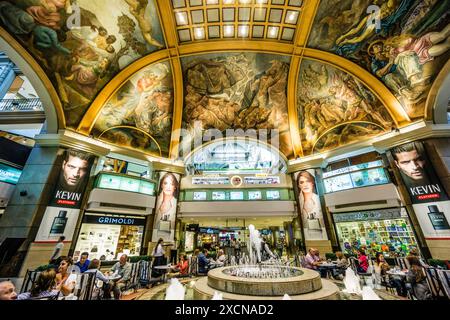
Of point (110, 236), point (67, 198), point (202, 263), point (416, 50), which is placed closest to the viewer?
point (416, 50)

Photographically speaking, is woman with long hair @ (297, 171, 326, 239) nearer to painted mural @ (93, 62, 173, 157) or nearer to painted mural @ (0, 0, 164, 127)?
painted mural @ (93, 62, 173, 157)

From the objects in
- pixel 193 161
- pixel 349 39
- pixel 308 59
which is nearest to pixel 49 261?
pixel 193 161

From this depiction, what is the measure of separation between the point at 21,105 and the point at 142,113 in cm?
699

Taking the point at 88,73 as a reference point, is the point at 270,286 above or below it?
below

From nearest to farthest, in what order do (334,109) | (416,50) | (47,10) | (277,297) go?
(277,297) → (47,10) → (416,50) → (334,109)

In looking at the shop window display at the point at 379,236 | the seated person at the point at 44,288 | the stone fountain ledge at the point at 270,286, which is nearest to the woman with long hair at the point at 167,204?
the seated person at the point at 44,288

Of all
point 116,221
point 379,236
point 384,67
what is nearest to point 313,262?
point 379,236

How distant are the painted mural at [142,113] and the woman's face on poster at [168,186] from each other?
1.94 metres

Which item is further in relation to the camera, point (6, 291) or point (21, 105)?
point (21, 105)

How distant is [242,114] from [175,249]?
35.9 ft

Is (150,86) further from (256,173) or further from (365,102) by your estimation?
(365,102)

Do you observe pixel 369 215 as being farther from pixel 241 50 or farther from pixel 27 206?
pixel 27 206

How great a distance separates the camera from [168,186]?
13.1 m

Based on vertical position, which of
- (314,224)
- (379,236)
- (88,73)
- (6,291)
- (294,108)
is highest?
(294,108)
